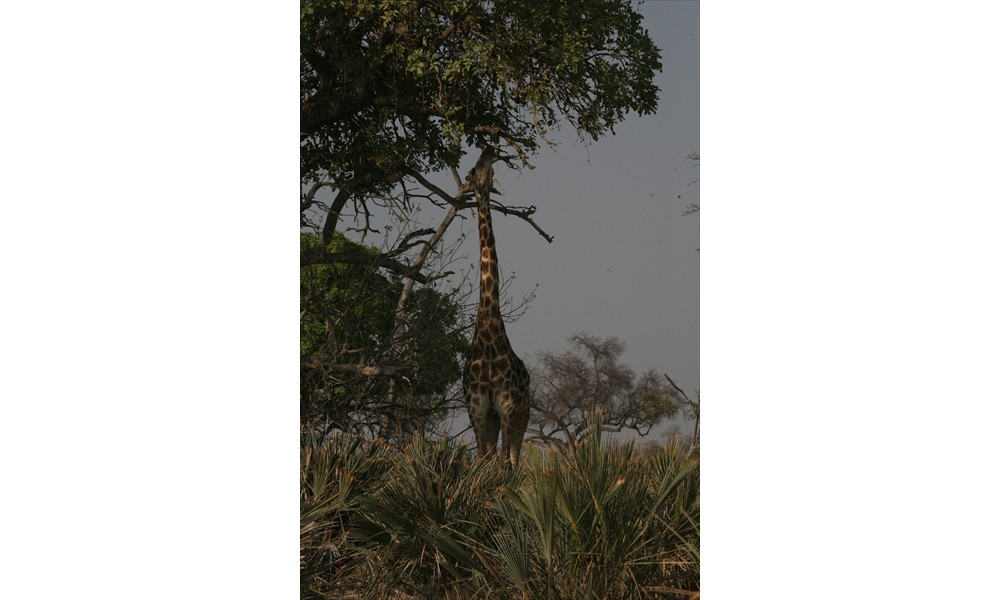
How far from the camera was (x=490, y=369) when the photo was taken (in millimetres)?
4551

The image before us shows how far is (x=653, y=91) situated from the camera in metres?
4.06

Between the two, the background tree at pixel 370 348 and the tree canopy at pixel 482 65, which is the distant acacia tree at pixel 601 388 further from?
the tree canopy at pixel 482 65

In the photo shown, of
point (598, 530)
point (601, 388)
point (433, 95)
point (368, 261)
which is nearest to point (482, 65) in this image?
point (433, 95)

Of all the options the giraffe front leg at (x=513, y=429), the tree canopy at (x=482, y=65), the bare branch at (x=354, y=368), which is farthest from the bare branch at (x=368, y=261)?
the giraffe front leg at (x=513, y=429)

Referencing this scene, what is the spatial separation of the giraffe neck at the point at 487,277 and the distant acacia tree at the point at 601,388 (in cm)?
48

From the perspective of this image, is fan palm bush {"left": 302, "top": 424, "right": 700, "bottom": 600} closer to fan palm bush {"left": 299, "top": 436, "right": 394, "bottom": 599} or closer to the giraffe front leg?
fan palm bush {"left": 299, "top": 436, "right": 394, "bottom": 599}

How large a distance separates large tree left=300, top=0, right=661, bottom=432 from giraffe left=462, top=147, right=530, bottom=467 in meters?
0.12

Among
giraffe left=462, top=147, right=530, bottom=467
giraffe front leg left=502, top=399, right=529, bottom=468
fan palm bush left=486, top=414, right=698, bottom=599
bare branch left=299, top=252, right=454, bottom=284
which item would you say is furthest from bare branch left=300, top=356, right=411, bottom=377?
fan palm bush left=486, top=414, right=698, bottom=599

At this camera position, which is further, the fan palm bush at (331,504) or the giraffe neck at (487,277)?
the giraffe neck at (487,277)

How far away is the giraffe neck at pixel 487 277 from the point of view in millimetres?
4402

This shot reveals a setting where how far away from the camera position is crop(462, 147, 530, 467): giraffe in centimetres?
437
